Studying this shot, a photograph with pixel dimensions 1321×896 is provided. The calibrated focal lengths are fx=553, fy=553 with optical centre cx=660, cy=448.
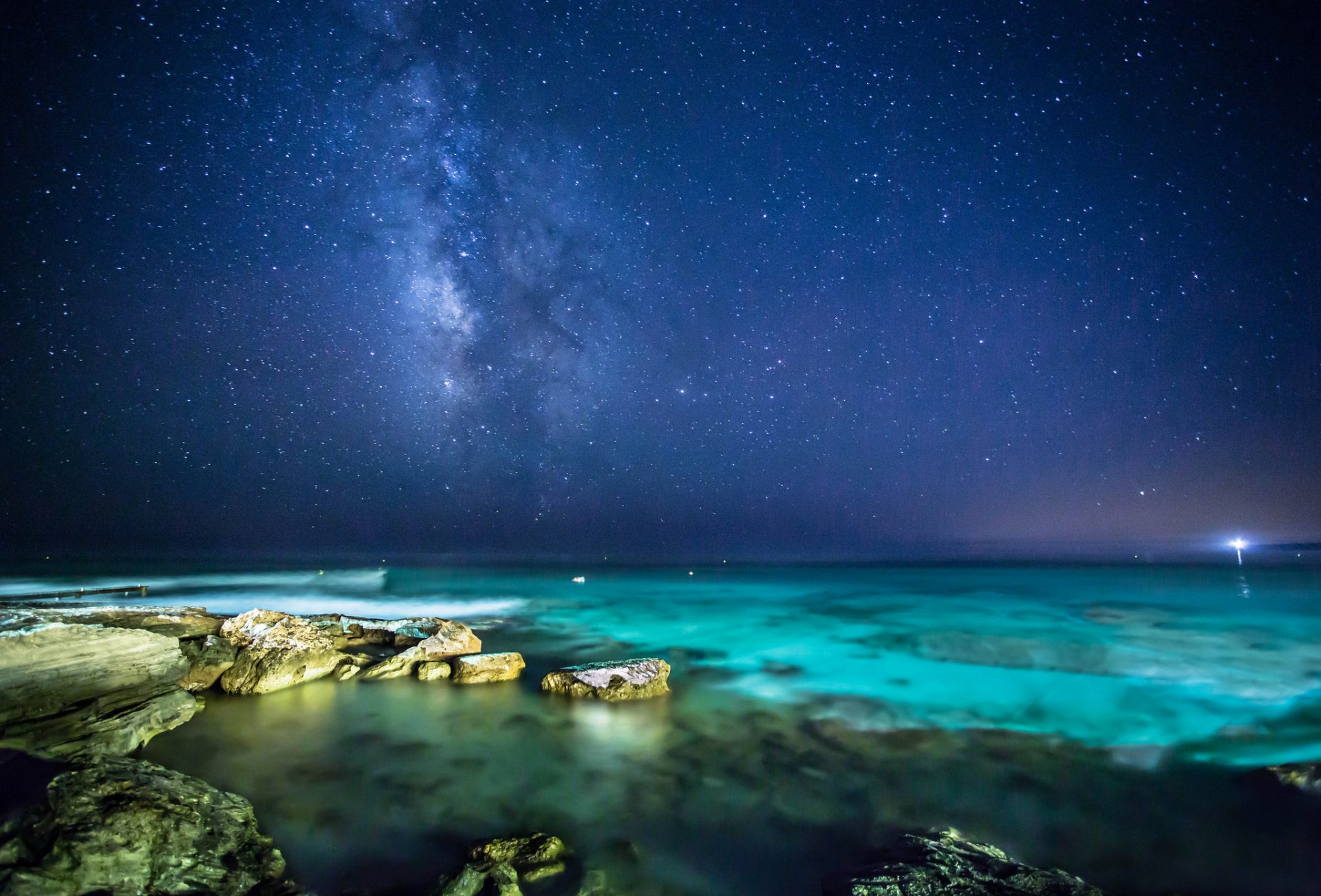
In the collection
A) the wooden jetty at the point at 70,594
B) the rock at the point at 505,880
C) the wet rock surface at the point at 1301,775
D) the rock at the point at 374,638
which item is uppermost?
the rock at the point at 505,880

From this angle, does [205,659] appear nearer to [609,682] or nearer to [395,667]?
[395,667]

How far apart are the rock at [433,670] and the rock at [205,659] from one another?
235cm

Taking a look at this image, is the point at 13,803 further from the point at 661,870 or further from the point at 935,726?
the point at 935,726

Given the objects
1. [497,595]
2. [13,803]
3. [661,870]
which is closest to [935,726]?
[661,870]

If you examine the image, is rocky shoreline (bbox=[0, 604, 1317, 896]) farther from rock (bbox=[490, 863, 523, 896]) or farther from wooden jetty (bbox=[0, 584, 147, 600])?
wooden jetty (bbox=[0, 584, 147, 600])

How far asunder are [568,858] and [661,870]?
2.16 ft

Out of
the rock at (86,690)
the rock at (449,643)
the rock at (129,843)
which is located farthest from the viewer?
the rock at (449,643)

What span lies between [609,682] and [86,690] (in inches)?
212

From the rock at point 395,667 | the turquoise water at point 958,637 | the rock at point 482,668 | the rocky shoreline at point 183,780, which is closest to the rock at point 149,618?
the rocky shoreline at point 183,780

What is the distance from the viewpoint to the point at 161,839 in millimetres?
3191

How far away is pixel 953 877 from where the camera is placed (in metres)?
3.37

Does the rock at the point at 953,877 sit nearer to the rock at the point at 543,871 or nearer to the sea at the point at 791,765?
the sea at the point at 791,765

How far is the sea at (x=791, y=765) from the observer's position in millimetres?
4055

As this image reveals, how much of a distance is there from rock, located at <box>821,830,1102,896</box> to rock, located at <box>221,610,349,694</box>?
7.22 metres
